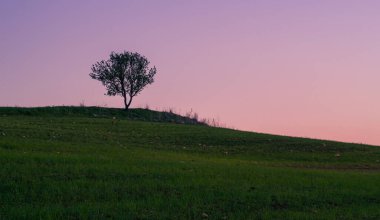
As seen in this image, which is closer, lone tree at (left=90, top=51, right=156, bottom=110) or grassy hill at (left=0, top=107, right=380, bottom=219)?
grassy hill at (left=0, top=107, right=380, bottom=219)

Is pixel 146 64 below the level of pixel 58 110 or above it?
above

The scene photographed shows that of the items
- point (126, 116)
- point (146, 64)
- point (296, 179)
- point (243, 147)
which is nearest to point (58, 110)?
point (126, 116)

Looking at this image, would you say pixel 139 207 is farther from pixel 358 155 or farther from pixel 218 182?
pixel 358 155

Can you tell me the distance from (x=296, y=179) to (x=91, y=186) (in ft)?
23.6

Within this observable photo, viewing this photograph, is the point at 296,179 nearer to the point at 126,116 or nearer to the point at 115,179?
the point at 115,179

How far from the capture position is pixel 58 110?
60.6 meters

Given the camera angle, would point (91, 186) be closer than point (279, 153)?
Yes

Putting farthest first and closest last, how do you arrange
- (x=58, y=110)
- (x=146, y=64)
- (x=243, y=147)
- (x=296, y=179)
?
(x=146, y=64)
(x=58, y=110)
(x=243, y=147)
(x=296, y=179)

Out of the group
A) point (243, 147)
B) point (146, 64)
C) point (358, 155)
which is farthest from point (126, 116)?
point (358, 155)

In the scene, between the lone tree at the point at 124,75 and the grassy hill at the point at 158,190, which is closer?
the grassy hill at the point at 158,190

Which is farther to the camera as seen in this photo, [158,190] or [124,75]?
[124,75]

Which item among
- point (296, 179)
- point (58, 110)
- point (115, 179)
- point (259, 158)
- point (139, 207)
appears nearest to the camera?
point (139, 207)

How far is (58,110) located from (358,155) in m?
35.8

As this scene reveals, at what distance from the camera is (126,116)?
65.5m
